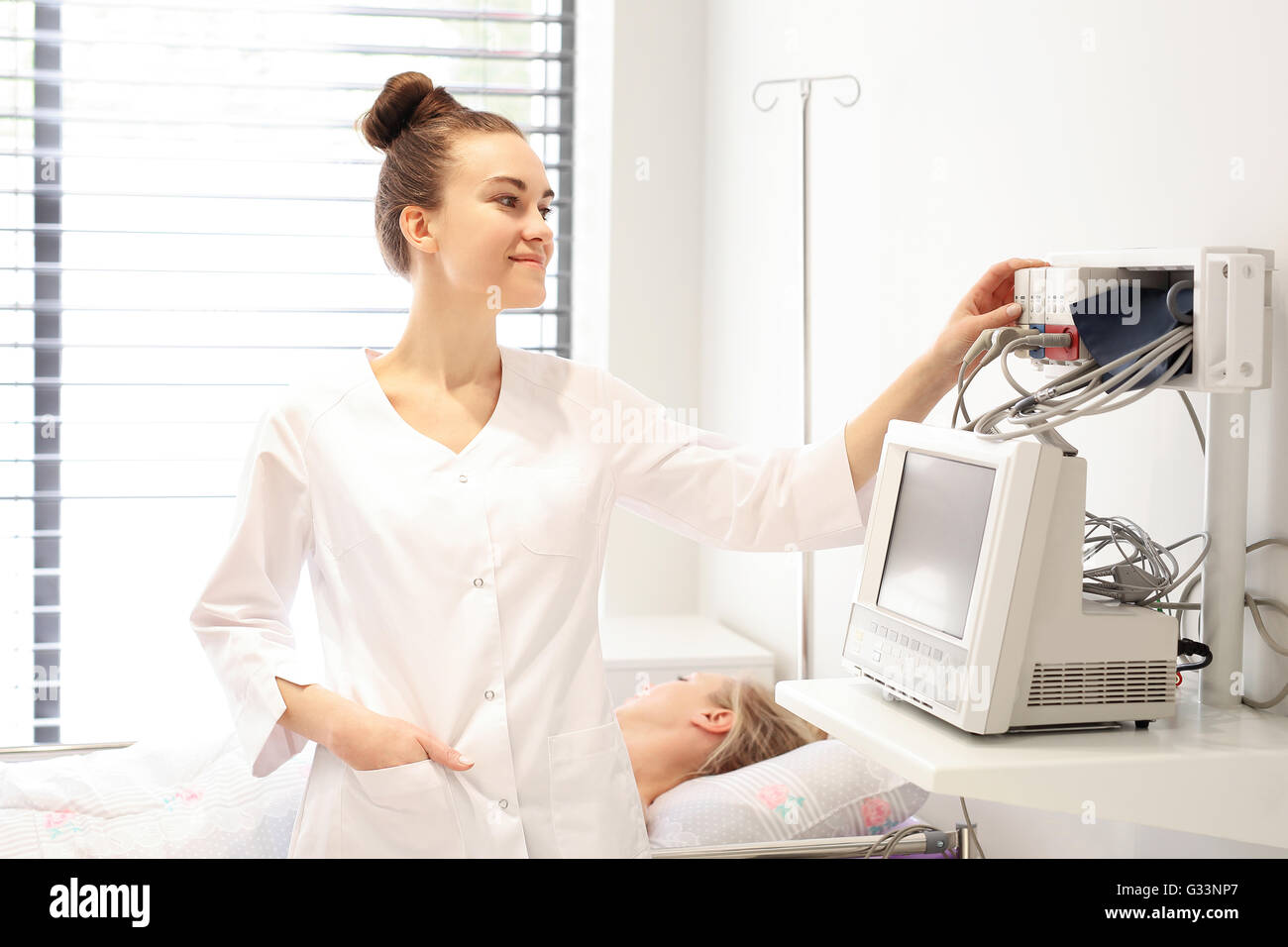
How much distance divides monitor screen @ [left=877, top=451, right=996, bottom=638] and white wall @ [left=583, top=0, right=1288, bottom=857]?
0.27 m

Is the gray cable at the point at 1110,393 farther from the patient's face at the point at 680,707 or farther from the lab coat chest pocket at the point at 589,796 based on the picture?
the patient's face at the point at 680,707

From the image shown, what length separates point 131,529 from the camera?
3094 mm

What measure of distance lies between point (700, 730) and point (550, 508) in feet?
2.55

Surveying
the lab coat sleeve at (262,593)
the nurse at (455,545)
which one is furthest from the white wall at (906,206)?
the lab coat sleeve at (262,593)

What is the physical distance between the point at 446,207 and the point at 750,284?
137 cm

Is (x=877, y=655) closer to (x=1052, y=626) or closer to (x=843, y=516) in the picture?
(x=1052, y=626)

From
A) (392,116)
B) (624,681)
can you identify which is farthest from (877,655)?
(624,681)

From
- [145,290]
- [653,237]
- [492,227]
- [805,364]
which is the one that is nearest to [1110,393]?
[492,227]

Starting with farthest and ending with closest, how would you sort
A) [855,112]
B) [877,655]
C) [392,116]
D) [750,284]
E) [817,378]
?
[750,284] < [817,378] < [855,112] < [392,116] < [877,655]

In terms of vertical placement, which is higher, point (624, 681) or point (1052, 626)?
point (1052, 626)

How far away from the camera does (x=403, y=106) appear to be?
161cm

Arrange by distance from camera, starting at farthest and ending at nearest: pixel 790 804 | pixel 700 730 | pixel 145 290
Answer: pixel 145 290 < pixel 700 730 < pixel 790 804

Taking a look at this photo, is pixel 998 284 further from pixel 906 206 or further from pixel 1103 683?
pixel 906 206

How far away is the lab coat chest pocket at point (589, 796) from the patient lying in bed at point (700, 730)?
524 mm
